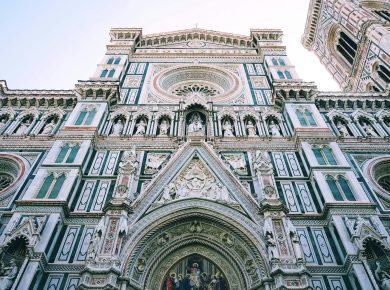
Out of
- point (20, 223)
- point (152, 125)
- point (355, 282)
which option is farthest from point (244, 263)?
point (152, 125)

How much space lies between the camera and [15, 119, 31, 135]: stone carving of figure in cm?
1431

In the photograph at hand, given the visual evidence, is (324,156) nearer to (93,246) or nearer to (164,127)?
(164,127)

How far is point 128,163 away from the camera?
1233 cm

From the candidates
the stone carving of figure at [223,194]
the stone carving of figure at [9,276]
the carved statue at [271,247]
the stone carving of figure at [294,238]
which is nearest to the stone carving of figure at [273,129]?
the stone carving of figure at [223,194]

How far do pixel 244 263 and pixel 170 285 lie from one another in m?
1.87

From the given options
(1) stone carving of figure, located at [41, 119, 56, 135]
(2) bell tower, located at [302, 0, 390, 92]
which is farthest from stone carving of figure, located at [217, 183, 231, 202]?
(2) bell tower, located at [302, 0, 390, 92]

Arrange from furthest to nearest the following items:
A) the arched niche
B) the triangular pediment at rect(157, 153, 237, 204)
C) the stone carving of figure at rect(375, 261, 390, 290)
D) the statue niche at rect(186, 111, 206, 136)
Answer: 1. the arched niche
2. the statue niche at rect(186, 111, 206, 136)
3. the triangular pediment at rect(157, 153, 237, 204)
4. the stone carving of figure at rect(375, 261, 390, 290)

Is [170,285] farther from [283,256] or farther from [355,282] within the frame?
[355,282]

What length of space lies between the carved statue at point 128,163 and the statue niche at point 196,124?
82.5 inches

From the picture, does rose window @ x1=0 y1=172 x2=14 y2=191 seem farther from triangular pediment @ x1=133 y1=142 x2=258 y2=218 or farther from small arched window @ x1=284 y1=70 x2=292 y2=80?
small arched window @ x1=284 y1=70 x2=292 y2=80

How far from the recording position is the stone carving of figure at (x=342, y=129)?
47.5ft

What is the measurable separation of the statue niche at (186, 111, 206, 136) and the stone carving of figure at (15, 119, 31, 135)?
18.9 feet

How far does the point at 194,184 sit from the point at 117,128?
14.1 ft

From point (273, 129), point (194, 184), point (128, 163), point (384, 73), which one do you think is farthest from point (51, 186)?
point (384, 73)
